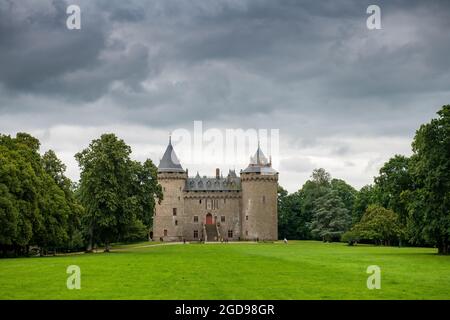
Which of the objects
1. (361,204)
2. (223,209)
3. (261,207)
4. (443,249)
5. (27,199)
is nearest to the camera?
(27,199)

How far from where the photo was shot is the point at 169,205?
92.8m

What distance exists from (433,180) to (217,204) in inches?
2325

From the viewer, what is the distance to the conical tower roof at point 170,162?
304 feet

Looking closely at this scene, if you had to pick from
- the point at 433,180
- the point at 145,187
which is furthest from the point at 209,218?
the point at 433,180

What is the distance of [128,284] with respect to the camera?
19656mm

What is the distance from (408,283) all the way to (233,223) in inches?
2947

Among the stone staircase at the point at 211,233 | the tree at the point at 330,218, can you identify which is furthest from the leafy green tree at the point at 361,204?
the stone staircase at the point at 211,233

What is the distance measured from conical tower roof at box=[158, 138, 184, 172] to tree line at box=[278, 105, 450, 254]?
1990 centimetres

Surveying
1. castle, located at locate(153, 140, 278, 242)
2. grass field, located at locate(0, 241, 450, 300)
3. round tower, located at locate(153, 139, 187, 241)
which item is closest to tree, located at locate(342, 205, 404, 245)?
castle, located at locate(153, 140, 278, 242)

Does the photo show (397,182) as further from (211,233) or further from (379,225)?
(211,233)

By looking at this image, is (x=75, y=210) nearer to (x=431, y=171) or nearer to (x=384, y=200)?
(x=431, y=171)

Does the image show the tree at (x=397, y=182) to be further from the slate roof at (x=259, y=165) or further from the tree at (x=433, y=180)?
the slate roof at (x=259, y=165)

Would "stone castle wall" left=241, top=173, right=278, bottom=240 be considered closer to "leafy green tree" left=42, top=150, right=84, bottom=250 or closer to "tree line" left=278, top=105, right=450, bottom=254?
"tree line" left=278, top=105, right=450, bottom=254

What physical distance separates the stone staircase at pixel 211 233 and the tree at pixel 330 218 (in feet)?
48.9
